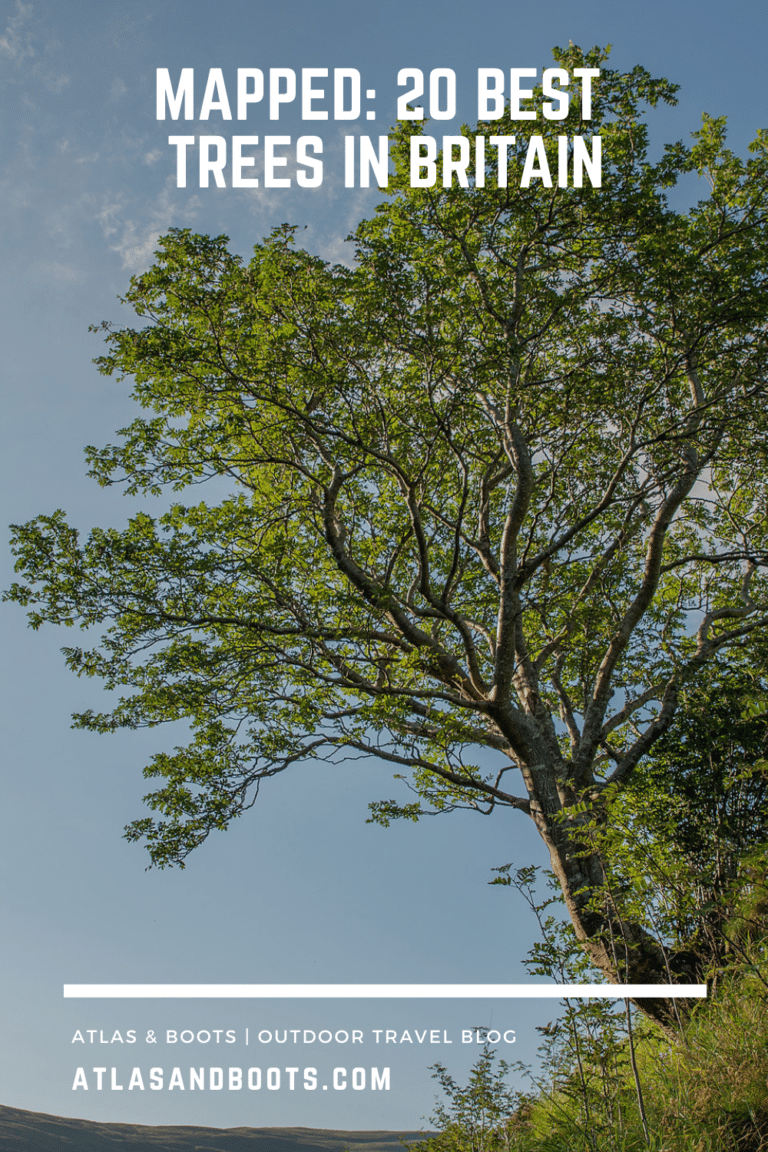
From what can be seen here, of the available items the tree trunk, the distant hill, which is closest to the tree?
the tree trunk

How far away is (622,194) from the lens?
9.94m

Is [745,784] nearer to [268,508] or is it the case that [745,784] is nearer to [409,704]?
[409,704]

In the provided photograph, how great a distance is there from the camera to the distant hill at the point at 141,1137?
81.4ft

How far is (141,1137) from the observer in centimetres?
2658

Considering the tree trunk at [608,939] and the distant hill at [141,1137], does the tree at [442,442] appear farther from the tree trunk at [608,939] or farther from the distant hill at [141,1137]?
the distant hill at [141,1137]

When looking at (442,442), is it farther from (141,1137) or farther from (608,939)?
(141,1137)

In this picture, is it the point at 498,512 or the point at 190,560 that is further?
the point at 498,512

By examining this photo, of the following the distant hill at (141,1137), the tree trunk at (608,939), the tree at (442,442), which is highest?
the tree at (442,442)

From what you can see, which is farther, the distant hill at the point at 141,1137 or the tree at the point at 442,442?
Answer: the distant hill at the point at 141,1137

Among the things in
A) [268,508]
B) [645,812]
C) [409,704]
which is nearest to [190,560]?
Answer: [268,508]

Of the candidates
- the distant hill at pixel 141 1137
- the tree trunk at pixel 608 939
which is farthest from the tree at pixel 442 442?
the distant hill at pixel 141 1137

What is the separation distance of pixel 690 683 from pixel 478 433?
4.96 metres

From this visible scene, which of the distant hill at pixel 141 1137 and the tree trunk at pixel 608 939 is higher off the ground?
the tree trunk at pixel 608 939

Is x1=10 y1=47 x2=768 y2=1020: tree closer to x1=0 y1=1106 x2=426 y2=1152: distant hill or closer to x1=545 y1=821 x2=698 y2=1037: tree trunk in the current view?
x1=545 y1=821 x2=698 y2=1037: tree trunk
